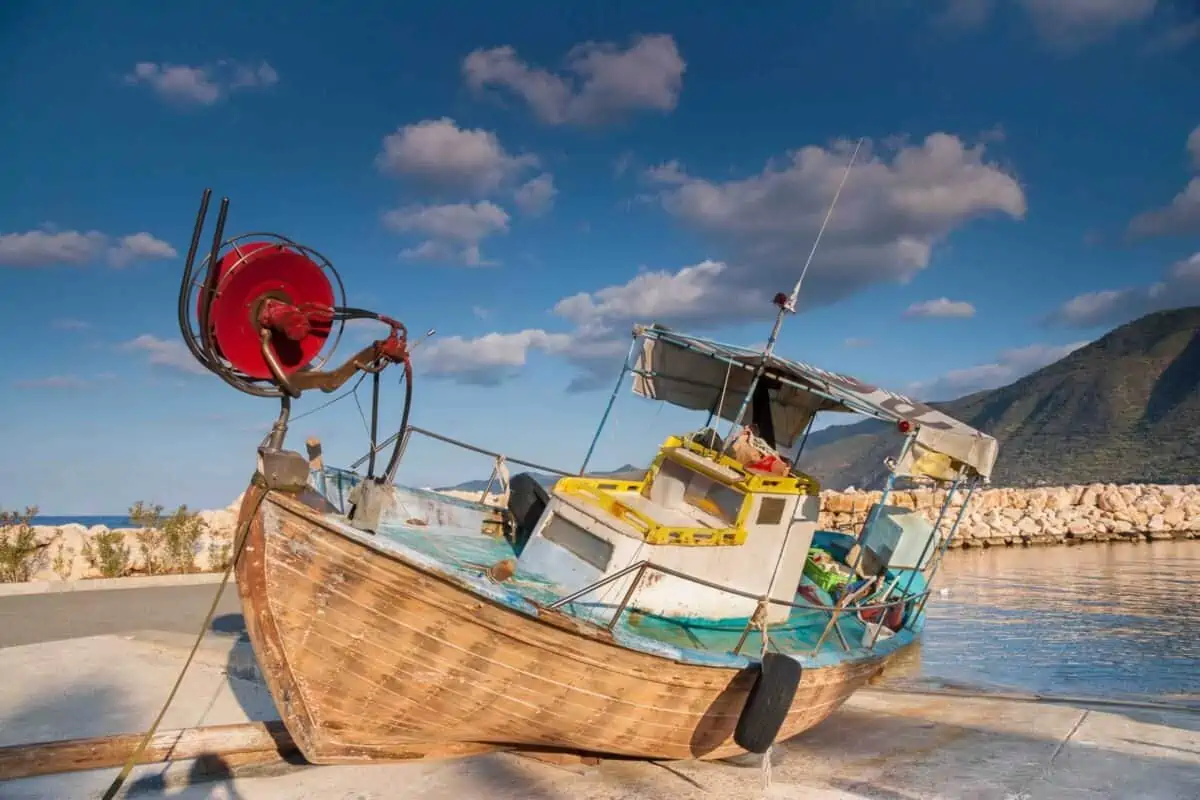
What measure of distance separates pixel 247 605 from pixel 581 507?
126 inches

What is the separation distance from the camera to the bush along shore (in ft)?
57.9

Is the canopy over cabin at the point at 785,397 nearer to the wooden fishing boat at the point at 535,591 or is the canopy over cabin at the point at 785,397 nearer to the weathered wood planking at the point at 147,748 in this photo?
the wooden fishing boat at the point at 535,591

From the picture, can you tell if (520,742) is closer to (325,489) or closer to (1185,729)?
(325,489)

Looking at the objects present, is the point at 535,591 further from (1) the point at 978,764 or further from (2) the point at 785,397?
(2) the point at 785,397

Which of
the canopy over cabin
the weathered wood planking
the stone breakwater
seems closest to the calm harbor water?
the canopy over cabin

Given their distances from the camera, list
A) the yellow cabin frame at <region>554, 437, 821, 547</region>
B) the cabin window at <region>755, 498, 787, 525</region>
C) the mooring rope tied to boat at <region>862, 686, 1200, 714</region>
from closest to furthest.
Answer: the yellow cabin frame at <region>554, 437, 821, 547</region> < the cabin window at <region>755, 498, 787, 525</region> < the mooring rope tied to boat at <region>862, 686, 1200, 714</region>

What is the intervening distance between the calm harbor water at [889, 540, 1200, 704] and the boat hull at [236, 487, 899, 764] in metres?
7.97

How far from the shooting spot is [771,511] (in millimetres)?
8180

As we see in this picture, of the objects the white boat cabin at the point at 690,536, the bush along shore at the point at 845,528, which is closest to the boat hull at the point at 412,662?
the white boat cabin at the point at 690,536

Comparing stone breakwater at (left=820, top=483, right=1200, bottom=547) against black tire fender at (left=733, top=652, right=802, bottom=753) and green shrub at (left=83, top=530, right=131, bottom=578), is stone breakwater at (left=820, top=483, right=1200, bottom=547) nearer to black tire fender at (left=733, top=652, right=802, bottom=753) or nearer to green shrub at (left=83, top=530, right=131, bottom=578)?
green shrub at (left=83, top=530, right=131, bottom=578)

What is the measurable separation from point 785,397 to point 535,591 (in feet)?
15.9

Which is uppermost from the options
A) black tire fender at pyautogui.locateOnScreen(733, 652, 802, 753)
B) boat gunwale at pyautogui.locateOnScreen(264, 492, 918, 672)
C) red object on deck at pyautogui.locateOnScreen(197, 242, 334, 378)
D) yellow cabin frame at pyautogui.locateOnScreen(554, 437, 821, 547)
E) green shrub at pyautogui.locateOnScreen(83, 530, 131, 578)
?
red object on deck at pyautogui.locateOnScreen(197, 242, 334, 378)

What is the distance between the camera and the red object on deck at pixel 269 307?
5.33m

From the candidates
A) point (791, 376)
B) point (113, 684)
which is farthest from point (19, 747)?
point (791, 376)
